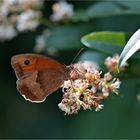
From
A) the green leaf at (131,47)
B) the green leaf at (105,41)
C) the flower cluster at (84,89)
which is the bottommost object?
the flower cluster at (84,89)

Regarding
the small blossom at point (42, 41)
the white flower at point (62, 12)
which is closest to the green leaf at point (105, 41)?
the white flower at point (62, 12)

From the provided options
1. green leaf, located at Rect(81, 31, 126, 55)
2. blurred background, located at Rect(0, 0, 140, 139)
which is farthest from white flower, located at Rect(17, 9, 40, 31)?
green leaf, located at Rect(81, 31, 126, 55)

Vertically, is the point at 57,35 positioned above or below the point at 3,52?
above

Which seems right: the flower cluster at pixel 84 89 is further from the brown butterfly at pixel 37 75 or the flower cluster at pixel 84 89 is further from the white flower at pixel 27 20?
the white flower at pixel 27 20

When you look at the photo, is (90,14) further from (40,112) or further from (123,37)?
(40,112)

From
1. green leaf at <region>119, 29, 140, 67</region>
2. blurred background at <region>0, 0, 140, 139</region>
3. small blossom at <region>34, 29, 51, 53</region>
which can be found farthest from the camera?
small blossom at <region>34, 29, 51, 53</region>

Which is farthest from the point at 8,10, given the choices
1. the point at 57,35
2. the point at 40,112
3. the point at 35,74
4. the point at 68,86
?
the point at 40,112

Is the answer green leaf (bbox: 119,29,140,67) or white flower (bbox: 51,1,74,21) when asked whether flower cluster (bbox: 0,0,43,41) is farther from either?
green leaf (bbox: 119,29,140,67)
